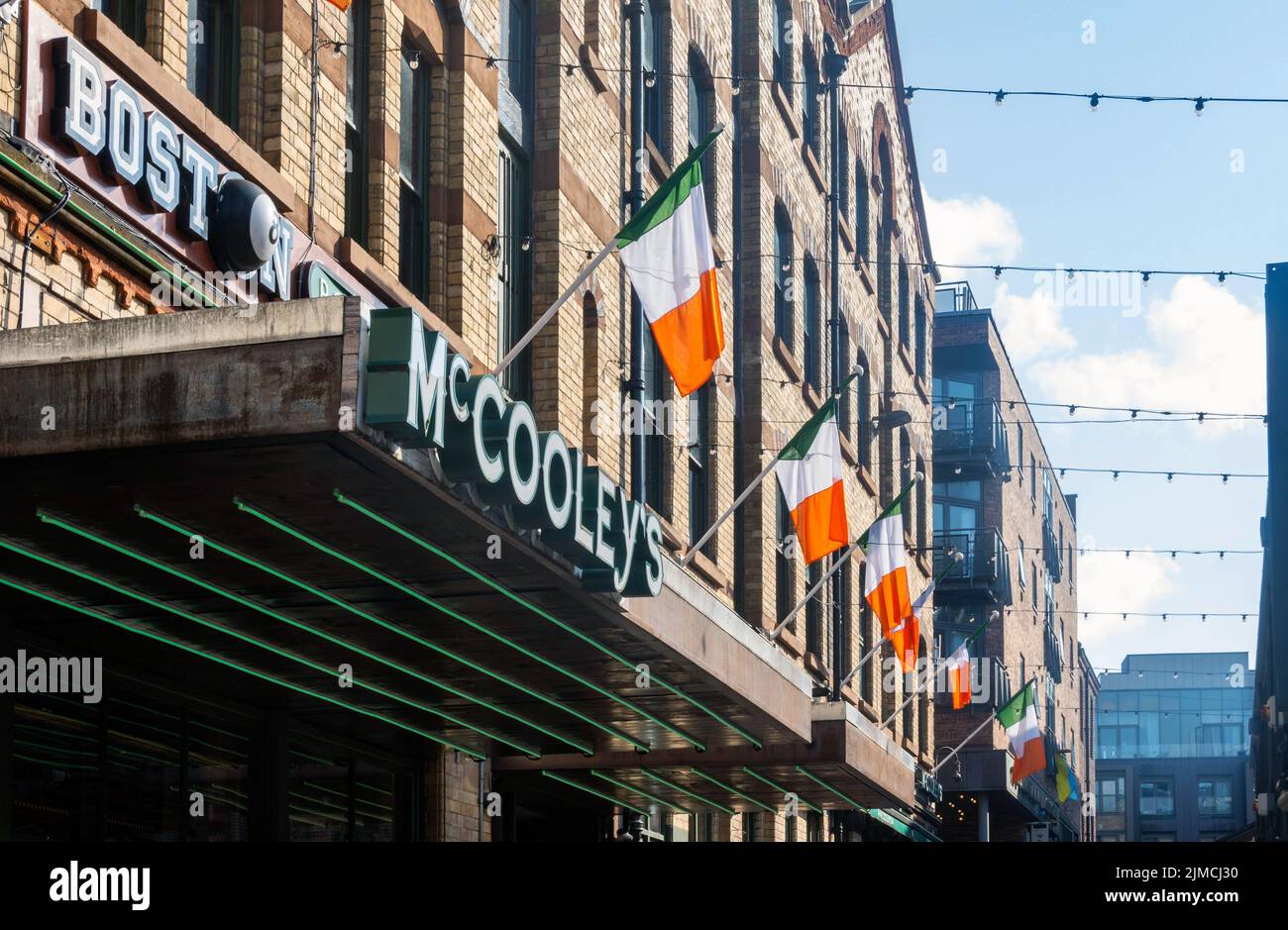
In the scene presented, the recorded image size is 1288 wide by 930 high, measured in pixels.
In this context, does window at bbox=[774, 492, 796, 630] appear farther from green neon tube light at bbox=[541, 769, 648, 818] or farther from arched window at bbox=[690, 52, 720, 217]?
green neon tube light at bbox=[541, 769, 648, 818]

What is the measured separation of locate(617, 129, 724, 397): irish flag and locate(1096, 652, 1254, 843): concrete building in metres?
83.7

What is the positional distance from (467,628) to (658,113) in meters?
11.3

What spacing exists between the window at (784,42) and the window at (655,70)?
610cm

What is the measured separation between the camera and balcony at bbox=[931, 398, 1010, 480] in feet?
157

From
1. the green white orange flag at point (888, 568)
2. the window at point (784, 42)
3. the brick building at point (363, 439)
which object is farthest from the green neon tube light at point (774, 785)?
the window at point (784, 42)

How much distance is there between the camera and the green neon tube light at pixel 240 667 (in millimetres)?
9797

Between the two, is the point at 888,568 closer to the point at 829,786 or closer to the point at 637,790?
the point at 829,786

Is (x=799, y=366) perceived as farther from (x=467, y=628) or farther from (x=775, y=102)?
(x=467, y=628)

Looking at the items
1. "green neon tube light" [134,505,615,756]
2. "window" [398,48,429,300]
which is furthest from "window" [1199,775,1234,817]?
"window" [398,48,429,300]

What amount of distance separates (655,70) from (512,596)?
11.9 m

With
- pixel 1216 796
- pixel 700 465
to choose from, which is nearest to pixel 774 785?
pixel 700 465

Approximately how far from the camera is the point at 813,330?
94.8 ft

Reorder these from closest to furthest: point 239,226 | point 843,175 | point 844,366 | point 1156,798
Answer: point 239,226
point 844,366
point 843,175
point 1156,798

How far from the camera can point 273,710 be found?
13625 millimetres
